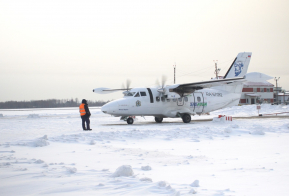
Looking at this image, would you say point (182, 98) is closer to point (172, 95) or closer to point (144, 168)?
point (172, 95)

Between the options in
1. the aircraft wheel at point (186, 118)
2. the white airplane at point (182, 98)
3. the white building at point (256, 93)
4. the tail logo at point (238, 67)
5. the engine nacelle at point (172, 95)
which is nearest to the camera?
the white airplane at point (182, 98)

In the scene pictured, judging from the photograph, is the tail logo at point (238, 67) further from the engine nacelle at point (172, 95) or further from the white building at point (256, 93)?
the white building at point (256, 93)

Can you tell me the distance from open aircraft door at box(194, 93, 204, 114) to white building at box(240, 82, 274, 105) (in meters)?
53.2

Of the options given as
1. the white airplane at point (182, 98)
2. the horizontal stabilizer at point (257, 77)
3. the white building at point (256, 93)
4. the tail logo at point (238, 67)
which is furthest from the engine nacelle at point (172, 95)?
the white building at point (256, 93)

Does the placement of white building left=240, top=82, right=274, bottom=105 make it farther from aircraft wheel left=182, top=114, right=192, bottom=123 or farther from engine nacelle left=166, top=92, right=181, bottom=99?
engine nacelle left=166, top=92, right=181, bottom=99

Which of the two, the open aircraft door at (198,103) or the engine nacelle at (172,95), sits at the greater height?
the engine nacelle at (172,95)

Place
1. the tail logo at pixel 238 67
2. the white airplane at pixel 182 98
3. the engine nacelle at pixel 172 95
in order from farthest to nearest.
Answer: the tail logo at pixel 238 67 < the engine nacelle at pixel 172 95 < the white airplane at pixel 182 98

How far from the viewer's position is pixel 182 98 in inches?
853

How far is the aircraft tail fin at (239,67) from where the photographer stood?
2455 cm

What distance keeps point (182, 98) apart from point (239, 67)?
6.62 m

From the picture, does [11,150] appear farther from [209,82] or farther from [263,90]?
[263,90]

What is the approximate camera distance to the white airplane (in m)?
19.3

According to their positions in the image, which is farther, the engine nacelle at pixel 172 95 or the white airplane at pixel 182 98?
the engine nacelle at pixel 172 95

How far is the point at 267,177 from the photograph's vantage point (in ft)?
17.0
